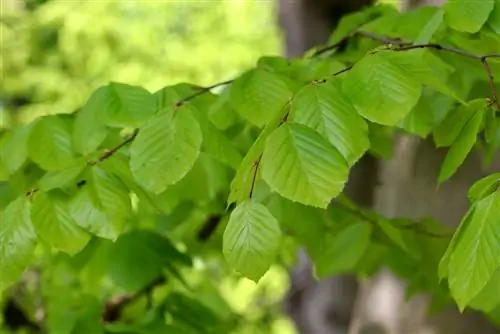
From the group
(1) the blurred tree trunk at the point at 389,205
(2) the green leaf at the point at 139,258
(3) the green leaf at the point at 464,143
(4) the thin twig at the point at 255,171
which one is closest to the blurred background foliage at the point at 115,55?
(1) the blurred tree trunk at the point at 389,205

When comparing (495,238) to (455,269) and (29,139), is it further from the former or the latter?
(29,139)

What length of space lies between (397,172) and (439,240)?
0.48 meters

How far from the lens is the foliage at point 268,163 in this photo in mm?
435

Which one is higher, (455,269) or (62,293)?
(455,269)

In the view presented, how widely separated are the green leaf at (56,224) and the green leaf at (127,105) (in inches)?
3.6

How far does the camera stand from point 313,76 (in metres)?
0.67

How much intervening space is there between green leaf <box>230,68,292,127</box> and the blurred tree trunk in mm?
622

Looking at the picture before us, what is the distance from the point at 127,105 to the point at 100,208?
0.11m

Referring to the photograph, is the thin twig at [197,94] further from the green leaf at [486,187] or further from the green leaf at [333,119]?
the green leaf at [486,187]

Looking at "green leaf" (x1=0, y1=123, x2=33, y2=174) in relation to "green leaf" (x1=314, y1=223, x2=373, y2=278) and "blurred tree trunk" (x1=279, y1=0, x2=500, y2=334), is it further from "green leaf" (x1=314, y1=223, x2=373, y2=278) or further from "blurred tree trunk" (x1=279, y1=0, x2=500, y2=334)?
"blurred tree trunk" (x1=279, y1=0, x2=500, y2=334)

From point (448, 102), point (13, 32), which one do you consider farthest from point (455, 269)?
point (13, 32)

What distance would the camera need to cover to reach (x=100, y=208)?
0.54m

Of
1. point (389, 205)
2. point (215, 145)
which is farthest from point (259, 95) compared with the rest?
point (389, 205)

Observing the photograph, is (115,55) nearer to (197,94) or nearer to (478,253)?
(197,94)
